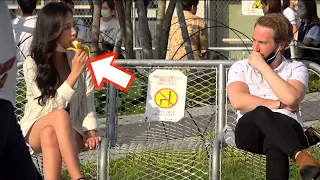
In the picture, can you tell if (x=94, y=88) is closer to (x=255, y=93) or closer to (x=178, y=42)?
(x=255, y=93)

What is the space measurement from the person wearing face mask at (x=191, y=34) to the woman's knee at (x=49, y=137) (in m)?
4.29

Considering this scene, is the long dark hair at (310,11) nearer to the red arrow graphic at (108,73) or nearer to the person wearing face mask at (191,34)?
the person wearing face mask at (191,34)

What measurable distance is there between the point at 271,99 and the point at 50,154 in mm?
1487

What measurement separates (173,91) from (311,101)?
1.66 m

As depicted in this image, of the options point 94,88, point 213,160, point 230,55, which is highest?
point 94,88

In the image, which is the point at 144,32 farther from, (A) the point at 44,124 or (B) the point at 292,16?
(A) the point at 44,124

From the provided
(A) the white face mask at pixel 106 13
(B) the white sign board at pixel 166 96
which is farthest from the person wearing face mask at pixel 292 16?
(B) the white sign board at pixel 166 96

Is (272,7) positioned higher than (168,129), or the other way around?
(272,7)

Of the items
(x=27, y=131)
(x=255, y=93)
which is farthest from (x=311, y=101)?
(x=27, y=131)

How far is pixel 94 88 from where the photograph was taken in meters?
5.71

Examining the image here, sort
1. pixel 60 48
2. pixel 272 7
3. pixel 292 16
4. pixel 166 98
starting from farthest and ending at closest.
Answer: pixel 292 16, pixel 272 7, pixel 166 98, pixel 60 48

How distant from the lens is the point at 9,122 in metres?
3.44

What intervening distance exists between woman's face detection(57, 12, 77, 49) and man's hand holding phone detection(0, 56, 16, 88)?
1990 millimetres

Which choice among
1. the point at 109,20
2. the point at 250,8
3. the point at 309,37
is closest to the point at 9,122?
the point at 309,37
